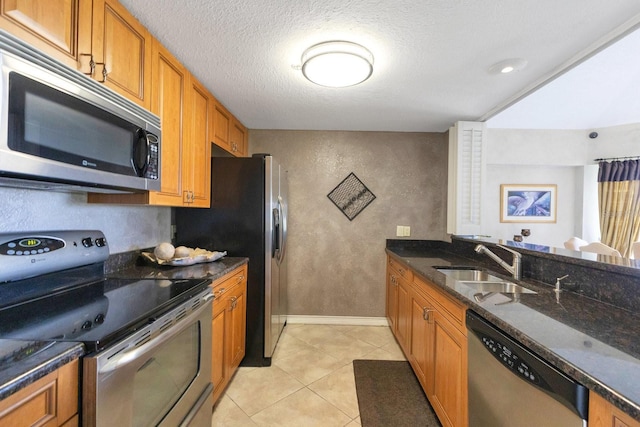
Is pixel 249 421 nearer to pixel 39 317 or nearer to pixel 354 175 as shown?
pixel 39 317

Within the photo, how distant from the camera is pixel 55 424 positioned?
67 cm

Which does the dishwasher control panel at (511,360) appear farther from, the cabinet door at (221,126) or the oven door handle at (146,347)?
the cabinet door at (221,126)

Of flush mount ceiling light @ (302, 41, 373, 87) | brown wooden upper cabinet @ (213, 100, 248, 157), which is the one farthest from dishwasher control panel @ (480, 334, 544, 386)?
brown wooden upper cabinet @ (213, 100, 248, 157)

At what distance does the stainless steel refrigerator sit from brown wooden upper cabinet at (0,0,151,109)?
2.82 ft

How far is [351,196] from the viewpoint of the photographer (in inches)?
124

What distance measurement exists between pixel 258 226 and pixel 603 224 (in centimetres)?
511

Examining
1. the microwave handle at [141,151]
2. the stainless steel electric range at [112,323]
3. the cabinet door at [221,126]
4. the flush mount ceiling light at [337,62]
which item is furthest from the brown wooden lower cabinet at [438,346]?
the cabinet door at [221,126]

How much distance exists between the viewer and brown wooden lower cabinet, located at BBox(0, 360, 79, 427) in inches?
22.8

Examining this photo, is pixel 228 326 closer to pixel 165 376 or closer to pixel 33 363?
pixel 165 376

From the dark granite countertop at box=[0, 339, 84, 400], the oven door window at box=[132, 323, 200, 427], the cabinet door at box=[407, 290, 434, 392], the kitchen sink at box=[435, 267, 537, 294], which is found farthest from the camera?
the cabinet door at box=[407, 290, 434, 392]

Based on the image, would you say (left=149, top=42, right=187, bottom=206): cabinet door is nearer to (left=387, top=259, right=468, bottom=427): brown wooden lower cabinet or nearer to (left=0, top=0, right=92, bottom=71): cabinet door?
(left=0, top=0, right=92, bottom=71): cabinet door

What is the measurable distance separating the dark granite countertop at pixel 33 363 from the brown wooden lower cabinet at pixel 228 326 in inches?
34.9

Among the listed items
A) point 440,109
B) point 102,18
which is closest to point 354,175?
point 440,109

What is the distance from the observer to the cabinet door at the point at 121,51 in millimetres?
1155
